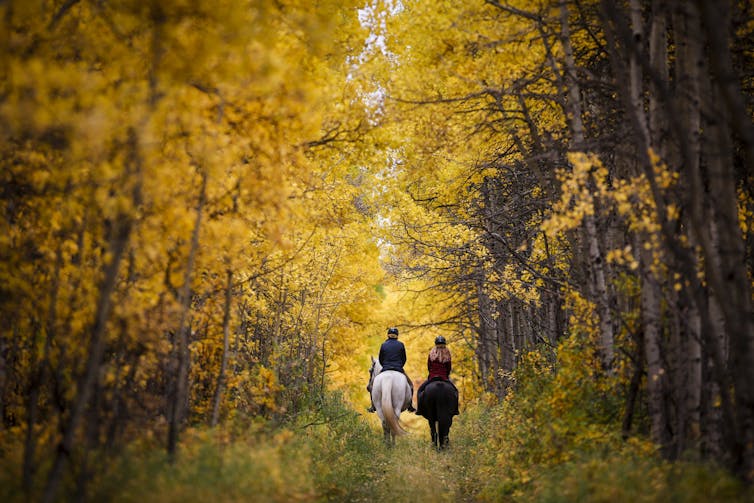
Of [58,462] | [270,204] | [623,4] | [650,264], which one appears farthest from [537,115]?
[58,462]

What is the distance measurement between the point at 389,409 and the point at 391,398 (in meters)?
0.26

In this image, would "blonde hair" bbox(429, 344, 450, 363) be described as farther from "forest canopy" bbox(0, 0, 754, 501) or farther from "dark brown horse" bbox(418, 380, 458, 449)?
"forest canopy" bbox(0, 0, 754, 501)

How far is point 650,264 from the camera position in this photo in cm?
676

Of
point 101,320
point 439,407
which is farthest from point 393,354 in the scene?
point 101,320

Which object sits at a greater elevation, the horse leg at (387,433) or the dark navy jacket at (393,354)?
the dark navy jacket at (393,354)

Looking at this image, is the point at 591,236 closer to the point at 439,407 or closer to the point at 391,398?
the point at 439,407

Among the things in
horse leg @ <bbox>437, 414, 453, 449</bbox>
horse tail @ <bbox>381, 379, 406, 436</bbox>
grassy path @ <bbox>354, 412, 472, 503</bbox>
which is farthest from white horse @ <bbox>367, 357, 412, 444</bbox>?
horse leg @ <bbox>437, 414, 453, 449</bbox>

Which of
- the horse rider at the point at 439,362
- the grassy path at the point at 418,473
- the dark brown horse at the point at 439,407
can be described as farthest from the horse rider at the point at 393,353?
the grassy path at the point at 418,473

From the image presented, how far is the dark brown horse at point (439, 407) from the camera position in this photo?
1305 cm

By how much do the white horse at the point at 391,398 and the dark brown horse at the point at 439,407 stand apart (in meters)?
0.60

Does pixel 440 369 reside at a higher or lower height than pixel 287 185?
lower

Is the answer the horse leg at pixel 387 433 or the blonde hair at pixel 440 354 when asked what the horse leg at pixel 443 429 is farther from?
the horse leg at pixel 387 433

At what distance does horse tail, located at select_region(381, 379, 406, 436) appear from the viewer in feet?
44.6

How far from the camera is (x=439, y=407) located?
13.1 m
